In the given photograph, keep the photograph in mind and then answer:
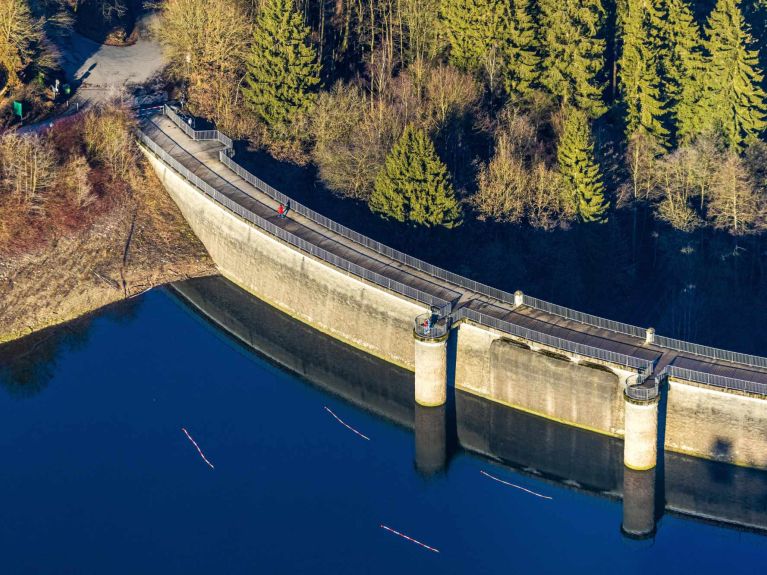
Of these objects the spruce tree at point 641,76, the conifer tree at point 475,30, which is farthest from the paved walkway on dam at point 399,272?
the spruce tree at point 641,76

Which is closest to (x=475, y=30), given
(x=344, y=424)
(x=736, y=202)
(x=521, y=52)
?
(x=521, y=52)

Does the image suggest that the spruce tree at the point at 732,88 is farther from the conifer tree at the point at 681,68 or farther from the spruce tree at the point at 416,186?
the spruce tree at the point at 416,186

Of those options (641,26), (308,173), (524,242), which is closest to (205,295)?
(308,173)

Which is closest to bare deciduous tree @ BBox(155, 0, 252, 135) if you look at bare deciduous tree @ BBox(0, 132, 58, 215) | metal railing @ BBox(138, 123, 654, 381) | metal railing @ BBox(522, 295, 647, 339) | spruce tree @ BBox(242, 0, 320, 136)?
spruce tree @ BBox(242, 0, 320, 136)

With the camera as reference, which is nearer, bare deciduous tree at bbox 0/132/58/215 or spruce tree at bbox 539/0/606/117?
bare deciduous tree at bbox 0/132/58/215

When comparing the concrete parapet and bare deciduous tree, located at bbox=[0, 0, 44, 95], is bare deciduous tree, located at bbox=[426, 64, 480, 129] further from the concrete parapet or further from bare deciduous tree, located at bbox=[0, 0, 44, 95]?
bare deciduous tree, located at bbox=[0, 0, 44, 95]

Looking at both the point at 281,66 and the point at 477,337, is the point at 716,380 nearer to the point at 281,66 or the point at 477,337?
the point at 477,337
